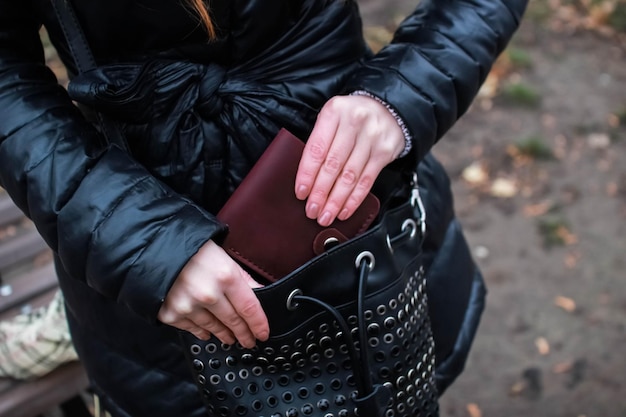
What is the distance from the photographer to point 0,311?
2.10m

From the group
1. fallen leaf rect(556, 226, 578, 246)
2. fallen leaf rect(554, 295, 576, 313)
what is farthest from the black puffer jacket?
fallen leaf rect(556, 226, 578, 246)

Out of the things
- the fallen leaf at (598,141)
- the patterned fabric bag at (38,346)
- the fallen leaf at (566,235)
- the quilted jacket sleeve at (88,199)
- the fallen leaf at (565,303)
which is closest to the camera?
the quilted jacket sleeve at (88,199)

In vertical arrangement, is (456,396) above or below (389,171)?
below

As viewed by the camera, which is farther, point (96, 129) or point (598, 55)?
point (598, 55)

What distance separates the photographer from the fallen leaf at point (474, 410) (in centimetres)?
262

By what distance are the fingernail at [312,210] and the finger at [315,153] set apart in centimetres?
→ 2

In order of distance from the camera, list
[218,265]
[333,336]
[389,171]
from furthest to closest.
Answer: [389,171] < [333,336] < [218,265]

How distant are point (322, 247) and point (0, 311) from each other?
129cm

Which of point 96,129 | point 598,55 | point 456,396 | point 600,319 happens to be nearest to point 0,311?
point 96,129

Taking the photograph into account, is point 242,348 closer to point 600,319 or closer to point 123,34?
point 123,34

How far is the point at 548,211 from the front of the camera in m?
3.45

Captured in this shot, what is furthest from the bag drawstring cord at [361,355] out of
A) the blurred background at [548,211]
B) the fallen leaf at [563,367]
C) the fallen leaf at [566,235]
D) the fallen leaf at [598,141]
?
the fallen leaf at [598,141]

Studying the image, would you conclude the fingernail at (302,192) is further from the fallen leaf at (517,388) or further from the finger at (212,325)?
the fallen leaf at (517,388)

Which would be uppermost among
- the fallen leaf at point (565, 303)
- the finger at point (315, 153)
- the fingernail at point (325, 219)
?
the finger at point (315, 153)
